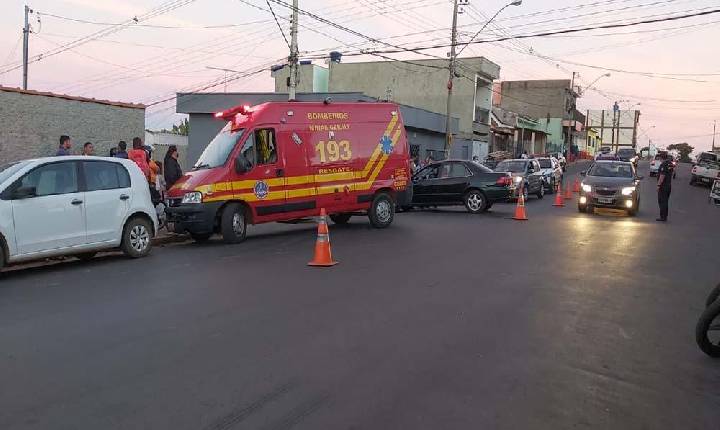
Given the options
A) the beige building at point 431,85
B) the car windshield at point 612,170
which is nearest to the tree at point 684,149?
the beige building at point 431,85

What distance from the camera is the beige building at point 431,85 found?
165 ft

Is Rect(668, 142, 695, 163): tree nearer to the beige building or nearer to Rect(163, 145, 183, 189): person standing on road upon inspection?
the beige building

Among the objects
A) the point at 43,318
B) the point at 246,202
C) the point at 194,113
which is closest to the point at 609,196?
the point at 246,202

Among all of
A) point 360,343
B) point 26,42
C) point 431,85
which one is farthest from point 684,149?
point 360,343

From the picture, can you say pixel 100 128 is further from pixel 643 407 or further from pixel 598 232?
pixel 643 407

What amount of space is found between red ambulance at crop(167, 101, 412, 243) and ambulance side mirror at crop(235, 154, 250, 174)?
20 millimetres

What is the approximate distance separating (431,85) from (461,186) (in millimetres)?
32780

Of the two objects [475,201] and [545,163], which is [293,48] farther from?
[545,163]

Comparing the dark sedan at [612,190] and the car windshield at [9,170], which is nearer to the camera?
the car windshield at [9,170]

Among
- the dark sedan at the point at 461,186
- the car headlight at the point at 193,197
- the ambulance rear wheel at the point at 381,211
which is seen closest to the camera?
the car headlight at the point at 193,197

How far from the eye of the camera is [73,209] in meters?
9.62

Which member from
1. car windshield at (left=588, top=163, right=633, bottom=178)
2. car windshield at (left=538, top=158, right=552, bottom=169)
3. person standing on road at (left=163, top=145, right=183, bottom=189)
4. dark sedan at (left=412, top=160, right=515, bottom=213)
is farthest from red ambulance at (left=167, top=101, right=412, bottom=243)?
car windshield at (left=538, top=158, right=552, bottom=169)

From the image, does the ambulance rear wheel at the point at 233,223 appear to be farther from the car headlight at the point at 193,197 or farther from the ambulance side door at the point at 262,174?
the car headlight at the point at 193,197

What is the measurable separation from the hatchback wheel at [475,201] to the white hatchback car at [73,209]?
11.1m
